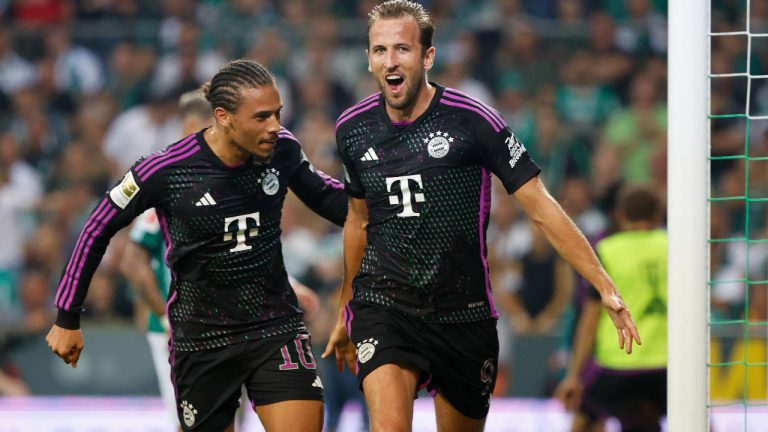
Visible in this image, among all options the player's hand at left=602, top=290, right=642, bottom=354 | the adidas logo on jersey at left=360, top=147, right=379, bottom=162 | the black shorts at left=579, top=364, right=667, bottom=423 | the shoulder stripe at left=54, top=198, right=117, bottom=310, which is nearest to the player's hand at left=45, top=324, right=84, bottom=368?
the shoulder stripe at left=54, top=198, right=117, bottom=310

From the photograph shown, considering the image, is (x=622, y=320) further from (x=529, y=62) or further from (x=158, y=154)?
(x=529, y=62)

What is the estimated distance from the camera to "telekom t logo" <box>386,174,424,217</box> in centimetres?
533

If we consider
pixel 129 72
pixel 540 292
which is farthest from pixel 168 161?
pixel 129 72

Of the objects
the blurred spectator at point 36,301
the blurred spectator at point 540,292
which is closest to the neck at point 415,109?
the blurred spectator at point 540,292

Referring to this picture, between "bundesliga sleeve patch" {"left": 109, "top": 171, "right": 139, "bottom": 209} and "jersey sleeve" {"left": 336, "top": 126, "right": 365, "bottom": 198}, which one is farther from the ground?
"jersey sleeve" {"left": 336, "top": 126, "right": 365, "bottom": 198}

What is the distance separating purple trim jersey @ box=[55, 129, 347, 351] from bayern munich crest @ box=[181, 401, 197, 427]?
253 mm

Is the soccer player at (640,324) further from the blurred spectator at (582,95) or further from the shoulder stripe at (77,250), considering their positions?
the blurred spectator at (582,95)

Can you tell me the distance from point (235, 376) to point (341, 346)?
541 millimetres

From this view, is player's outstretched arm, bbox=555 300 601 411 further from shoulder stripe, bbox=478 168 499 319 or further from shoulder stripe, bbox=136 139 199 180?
shoulder stripe, bbox=136 139 199 180

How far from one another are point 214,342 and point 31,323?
18.2 ft

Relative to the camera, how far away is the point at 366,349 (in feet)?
17.5

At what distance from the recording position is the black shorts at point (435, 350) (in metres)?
5.31

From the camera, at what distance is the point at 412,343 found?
211 inches

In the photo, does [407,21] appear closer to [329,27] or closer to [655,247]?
[655,247]
